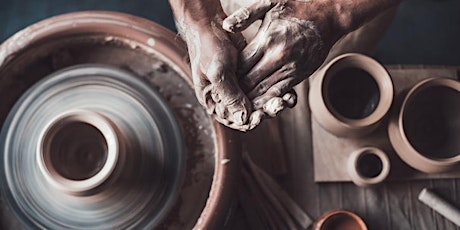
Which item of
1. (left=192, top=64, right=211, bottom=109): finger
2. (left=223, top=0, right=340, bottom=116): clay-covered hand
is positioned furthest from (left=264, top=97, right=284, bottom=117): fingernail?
(left=192, top=64, right=211, bottom=109): finger

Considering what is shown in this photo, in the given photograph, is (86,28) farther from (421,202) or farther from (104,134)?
(421,202)

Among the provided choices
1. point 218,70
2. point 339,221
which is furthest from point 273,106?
point 339,221

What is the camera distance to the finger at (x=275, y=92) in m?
1.19

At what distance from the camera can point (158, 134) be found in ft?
5.07

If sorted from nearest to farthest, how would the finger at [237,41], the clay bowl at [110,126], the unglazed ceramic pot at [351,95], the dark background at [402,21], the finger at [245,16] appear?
the finger at [245,16] < the finger at [237,41] < the clay bowl at [110,126] < the unglazed ceramic pot at [351,95] < the dark background at [402,21]

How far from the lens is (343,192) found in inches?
66.1

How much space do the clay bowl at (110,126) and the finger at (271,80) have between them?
300mm

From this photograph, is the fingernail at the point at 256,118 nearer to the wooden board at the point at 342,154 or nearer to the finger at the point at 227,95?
the finger at the point at 227,95

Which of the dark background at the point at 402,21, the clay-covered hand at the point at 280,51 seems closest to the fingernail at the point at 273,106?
the clay-covered hand at the point at 280,51

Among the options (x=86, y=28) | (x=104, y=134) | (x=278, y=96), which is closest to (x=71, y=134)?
(x=104, y=134)

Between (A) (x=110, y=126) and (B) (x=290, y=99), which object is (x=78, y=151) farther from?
(B) (x=290, y=99)

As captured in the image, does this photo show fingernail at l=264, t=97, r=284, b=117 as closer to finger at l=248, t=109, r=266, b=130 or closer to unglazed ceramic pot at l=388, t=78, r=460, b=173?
finger at l=248, t=109, r=266, b=130

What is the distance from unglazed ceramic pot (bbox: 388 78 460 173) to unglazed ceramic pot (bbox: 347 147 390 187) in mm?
46

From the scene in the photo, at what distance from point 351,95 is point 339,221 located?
302 millimetres
